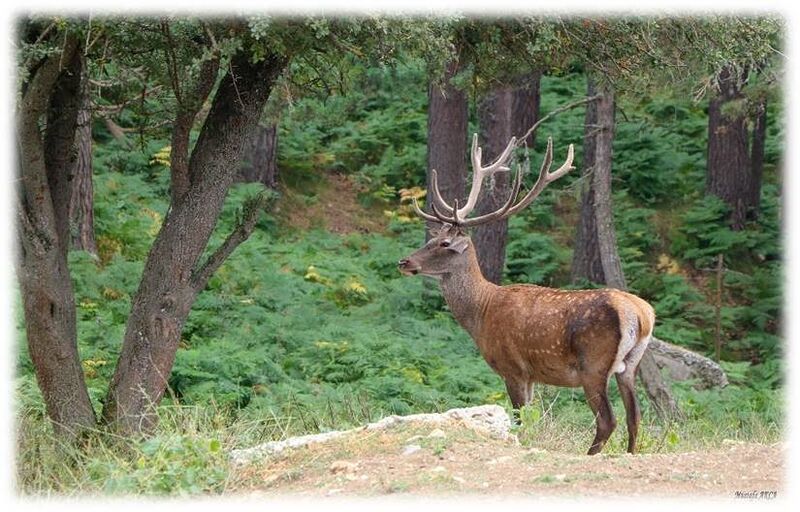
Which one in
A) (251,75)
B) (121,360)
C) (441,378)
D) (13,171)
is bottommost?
(441,378)

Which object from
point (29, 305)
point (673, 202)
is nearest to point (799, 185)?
point (673, 202)

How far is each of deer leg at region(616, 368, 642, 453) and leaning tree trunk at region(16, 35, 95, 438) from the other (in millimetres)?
3812

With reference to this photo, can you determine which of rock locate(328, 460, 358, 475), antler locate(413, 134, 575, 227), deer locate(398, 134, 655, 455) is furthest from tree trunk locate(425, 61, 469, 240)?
rock locate(328, 460, 358, 475)

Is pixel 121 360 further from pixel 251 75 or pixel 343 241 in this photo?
pixel 343 241

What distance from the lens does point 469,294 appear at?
9.78 m

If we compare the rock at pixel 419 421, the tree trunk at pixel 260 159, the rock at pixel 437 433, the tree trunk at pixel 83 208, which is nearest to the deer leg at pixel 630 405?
the rock at pixel 419 421

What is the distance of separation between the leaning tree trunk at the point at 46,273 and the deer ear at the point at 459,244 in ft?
10.4

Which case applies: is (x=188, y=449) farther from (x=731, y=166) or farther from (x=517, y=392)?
(x=731, y=166)

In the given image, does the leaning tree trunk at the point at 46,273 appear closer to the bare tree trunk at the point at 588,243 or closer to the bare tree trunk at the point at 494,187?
the bare tree trunk at the point at 494,187

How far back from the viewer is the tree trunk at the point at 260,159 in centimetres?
1912

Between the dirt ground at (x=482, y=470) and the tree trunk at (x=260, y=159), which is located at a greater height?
the tree trunk at (x=260, y=159)

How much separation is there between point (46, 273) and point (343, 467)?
2683 millimetres

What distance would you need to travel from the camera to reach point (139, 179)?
17.8 m

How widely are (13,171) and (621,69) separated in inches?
176
